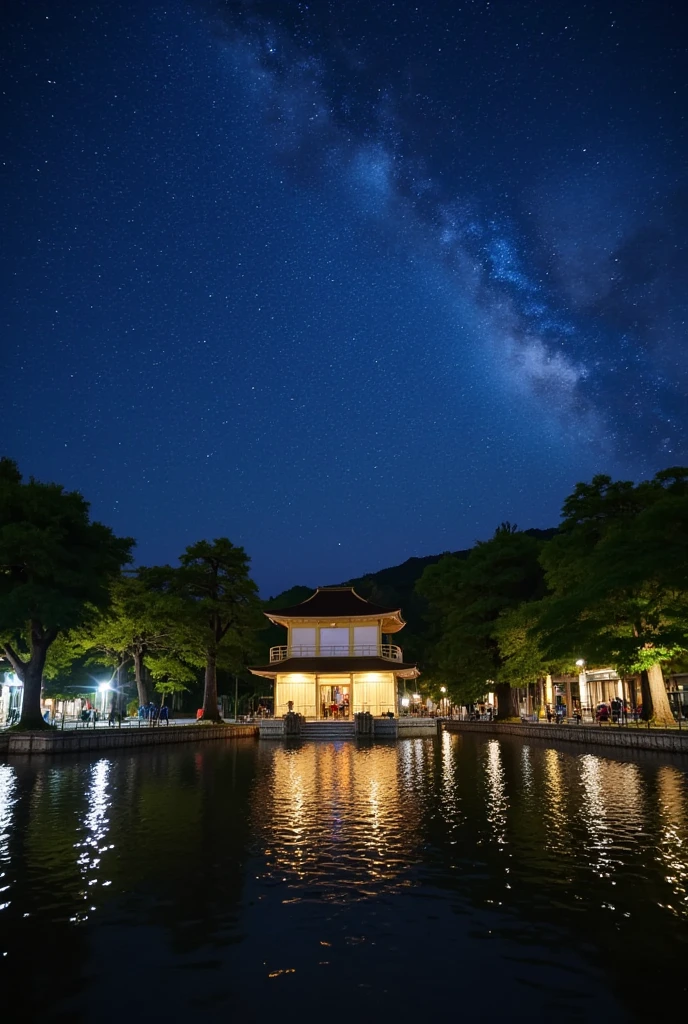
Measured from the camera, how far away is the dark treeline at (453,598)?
95.0 feet

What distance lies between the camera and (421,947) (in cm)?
688

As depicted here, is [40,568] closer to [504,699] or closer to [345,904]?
[345,904]

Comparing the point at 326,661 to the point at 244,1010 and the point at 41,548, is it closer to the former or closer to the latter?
the point at 41,548

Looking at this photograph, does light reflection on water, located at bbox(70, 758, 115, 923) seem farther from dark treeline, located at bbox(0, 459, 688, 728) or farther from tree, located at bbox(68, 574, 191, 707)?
tree, located at bbox(68, 574, 191, 707)

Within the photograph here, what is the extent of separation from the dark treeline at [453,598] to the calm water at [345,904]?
13849mm

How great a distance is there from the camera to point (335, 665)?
50062 mm

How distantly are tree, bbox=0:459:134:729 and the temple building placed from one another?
20476 mm

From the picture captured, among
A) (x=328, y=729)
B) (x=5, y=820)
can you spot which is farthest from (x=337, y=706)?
(x=5, y=820)

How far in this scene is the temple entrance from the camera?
50.4 meters

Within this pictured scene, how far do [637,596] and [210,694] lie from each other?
29.8 metres

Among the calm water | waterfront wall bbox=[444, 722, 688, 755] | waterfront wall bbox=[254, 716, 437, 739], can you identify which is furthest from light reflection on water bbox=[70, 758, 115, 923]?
waterfront wall bbox=[254, 716, 437, 739]

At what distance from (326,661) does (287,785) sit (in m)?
32.3

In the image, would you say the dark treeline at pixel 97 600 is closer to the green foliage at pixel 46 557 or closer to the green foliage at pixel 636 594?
the green foliage at pixel 46 557

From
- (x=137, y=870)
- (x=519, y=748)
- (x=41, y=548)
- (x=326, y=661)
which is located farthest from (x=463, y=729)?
(x=137, y=870)
